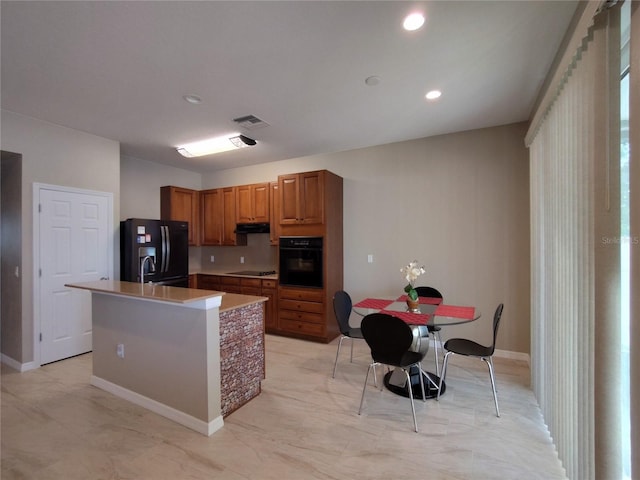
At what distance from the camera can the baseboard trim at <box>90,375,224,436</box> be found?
2137 mm

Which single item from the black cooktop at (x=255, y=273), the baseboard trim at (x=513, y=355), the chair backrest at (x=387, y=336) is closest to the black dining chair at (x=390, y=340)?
the chair backrest at (x=387, y=336)

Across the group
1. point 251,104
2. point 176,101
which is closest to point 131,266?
point 176,101

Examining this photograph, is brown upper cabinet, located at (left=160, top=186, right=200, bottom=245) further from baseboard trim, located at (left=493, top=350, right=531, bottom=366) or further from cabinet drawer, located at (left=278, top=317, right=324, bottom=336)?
baseboard trim, located at (left=493, top=350, right=531, bottom=366)

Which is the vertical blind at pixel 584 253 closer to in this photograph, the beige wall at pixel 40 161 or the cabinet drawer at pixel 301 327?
the cabinet drawer at pixel 301 327

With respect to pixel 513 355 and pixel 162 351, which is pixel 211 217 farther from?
pixel 513 355

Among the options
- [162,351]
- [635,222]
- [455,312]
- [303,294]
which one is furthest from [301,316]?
[635,222]

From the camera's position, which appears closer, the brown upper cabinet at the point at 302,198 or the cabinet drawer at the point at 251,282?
the brown upper cabinet at the point at 302,198

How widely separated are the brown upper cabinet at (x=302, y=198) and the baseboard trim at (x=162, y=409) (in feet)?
8.79

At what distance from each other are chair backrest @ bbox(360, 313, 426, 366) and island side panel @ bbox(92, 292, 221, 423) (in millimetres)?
1231

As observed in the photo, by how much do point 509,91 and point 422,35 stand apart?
1.32 meters

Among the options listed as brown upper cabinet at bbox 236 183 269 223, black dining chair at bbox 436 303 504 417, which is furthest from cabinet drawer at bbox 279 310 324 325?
black dining chair at bbox 436 303 504 417

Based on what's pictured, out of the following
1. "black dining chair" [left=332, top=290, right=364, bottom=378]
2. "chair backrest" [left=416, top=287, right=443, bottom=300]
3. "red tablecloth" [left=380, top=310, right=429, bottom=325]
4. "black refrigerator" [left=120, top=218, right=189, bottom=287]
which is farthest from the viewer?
"black refrigerator" [left=120, top=218, right=189, bottom=287]

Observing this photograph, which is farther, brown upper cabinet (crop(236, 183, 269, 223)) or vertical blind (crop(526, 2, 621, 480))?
brown upper cabinet (crop(236, 183, 269, 223))

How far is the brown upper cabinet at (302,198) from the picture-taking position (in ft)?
13.3
